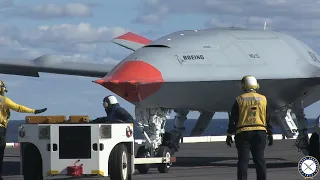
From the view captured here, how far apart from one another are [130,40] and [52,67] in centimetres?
328

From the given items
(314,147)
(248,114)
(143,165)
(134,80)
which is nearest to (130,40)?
(314,147)

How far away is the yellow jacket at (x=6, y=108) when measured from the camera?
1862cm

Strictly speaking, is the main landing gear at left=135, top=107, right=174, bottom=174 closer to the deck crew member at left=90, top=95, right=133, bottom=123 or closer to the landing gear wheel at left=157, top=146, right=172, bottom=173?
the landing gear wheel at left=157, top=146, right=172, bottom=173

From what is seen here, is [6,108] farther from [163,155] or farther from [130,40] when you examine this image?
[130,40]

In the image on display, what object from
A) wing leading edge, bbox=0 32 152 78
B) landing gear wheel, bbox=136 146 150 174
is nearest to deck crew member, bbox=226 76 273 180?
landing gear wheel, bbox=136 146 150 174

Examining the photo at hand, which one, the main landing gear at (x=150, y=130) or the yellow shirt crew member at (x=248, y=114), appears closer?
the yellow shirt crew member at (x=248, y=114)

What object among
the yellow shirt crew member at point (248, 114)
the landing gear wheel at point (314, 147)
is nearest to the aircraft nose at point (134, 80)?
the landing gear wheel at point (314, 147)

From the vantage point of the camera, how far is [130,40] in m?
32.6

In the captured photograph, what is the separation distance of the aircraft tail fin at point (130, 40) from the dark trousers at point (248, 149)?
17133 mm

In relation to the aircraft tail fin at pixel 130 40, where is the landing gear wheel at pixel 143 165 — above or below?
below

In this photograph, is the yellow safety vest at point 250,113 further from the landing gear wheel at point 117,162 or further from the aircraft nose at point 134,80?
the aircraft nose at point 134,80

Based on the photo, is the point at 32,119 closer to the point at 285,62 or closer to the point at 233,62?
the point at 233,62

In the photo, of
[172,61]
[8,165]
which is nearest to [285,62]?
[172,61]

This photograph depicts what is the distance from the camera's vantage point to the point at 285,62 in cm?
2633
